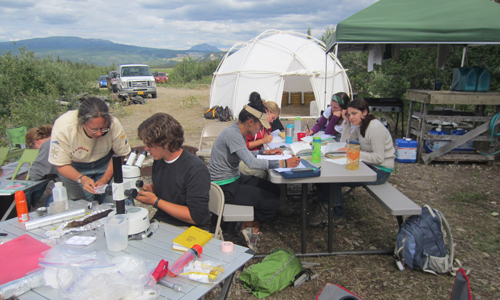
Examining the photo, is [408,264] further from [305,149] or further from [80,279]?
[80,279]

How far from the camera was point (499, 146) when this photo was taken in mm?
5898

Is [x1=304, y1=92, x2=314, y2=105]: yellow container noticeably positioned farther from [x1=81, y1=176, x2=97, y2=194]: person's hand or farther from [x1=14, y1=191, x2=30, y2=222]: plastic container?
[x1=14, y1=191, x2=30, y2=222]: plastic container

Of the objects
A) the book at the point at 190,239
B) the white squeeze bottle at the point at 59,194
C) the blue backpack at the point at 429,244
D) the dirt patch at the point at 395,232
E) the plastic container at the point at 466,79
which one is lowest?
the dirt patch at the point at 395,232

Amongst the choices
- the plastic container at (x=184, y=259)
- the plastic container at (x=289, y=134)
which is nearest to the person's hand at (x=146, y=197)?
the plastic container at (x=184, y=259)

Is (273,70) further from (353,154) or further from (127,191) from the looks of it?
(127,191)

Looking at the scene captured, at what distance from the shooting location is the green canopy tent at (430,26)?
4.71m

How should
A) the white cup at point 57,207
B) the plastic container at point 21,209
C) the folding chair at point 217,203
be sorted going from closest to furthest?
the plastic container at point 21,209 → the white cup at point 57,207 → the folding chair at point 217,203

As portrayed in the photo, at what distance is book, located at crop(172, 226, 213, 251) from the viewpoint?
1735 millimetres

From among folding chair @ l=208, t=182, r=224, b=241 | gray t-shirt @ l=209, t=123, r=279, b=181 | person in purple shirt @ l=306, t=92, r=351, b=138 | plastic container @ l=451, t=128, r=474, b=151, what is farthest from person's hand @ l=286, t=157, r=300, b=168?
plastic container @ l=451, t=128, r=474, b=151

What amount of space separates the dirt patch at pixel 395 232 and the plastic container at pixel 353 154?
3.29ft

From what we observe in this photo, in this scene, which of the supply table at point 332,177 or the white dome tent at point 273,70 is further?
the white dome tent at point 273,70

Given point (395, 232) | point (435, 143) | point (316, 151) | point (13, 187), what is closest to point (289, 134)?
point (316, 151)

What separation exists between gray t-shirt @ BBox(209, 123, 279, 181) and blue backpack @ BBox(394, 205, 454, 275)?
5.16ft

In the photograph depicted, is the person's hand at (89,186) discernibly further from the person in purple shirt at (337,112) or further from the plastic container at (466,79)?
the plastic container at (466,79)
